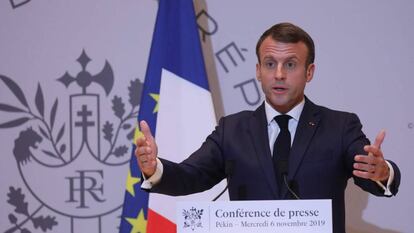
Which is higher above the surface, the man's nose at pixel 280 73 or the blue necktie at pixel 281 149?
the man's nose at pixel 280 73

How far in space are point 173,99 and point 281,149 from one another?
3.83ft

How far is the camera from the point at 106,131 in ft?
12.4

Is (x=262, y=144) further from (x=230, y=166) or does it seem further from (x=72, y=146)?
(x=72, y=146)

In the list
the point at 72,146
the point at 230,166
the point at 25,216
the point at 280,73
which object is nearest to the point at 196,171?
the point at 230,166

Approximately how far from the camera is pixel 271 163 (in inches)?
87.3

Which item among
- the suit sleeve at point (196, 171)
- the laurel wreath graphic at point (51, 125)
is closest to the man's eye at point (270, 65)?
the suit sleeve at point (196, 171)

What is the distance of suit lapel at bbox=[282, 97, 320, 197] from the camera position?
2182mm

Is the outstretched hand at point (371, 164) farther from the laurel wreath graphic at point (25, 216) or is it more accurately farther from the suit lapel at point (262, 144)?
the laurel wreath graphic at point (25, 216)

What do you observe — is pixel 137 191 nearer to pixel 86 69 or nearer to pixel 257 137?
pixel 86 69

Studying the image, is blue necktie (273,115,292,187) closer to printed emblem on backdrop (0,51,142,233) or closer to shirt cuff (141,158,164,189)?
shirt cuff (141,158,164,189)

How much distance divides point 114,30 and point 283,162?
194 cm

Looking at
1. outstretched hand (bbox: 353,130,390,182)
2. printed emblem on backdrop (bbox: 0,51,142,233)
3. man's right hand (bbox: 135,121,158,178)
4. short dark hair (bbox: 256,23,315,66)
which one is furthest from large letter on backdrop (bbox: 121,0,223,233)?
outstretched hand (bbox: 353,130,390,182)

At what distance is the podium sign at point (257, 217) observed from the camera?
1.69 m

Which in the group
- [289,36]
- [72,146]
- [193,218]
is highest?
[289,36]
